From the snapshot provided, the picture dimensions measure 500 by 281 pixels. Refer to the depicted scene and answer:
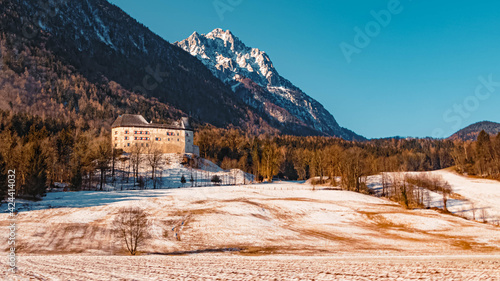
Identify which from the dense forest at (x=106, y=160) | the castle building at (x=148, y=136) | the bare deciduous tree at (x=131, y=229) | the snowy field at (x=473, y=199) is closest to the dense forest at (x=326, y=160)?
the dense forest at (x=106, y=160)

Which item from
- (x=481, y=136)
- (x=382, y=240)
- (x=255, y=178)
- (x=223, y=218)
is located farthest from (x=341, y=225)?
(x=481, y=136)

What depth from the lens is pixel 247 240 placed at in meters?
44.8

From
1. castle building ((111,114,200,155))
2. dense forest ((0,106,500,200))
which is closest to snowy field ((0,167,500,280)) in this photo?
dense forest ((0,106,500,200))

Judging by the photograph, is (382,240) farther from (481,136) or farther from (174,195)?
(481,136)

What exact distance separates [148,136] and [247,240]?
4269 inches

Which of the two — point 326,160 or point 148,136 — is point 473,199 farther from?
point 148,136

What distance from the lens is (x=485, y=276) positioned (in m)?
17.3

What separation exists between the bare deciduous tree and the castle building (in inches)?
3318

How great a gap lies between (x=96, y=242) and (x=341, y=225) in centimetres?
3876

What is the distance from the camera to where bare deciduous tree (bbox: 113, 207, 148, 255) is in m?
39.3

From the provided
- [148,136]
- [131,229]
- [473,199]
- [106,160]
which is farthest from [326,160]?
[131,229]

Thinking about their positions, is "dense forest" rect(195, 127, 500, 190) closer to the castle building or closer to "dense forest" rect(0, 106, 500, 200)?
"dense forest" rect(0, 106, 500, 200)

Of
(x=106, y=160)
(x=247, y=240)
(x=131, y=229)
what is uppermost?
(x=106, y=160)

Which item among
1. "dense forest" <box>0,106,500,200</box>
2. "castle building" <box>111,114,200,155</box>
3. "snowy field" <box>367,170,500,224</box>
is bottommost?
"snowy field" <box>367,170,500,224</box>
